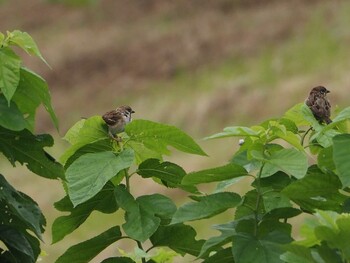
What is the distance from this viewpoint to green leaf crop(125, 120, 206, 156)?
3.16 m

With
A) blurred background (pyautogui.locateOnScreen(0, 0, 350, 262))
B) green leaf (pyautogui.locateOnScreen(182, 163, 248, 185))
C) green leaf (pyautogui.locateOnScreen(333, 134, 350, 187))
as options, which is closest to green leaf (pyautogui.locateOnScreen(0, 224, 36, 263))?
green leaf (pyautogui.locateOnScreen(182, 163, 248, 185))

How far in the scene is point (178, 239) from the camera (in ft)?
10.6

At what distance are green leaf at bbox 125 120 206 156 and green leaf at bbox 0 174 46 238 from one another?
1.03 ft

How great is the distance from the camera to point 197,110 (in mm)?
31734

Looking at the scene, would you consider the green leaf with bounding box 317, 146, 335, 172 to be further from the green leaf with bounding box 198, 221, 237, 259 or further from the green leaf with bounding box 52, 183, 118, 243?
the green leaf with bounding box 52, 183, 118, 243

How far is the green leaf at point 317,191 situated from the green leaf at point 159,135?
0.97ft

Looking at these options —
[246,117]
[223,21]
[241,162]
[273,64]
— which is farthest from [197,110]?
[241,162]

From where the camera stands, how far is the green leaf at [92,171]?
9.84 feet

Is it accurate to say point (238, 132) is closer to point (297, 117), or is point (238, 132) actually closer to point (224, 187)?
point (224, 187)

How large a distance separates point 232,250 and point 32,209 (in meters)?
0.62

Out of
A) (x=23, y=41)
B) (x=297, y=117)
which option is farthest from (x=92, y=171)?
(x=297, y=117)

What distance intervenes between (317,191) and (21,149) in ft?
2.59

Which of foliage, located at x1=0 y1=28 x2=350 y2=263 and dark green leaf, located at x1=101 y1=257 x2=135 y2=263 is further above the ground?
foliage, located at x1=0 y1=28 x2=350 y2=263

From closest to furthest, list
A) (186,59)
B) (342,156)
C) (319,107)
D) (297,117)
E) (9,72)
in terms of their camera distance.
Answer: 1. (342,156)
2. (9,72)
3. (297,117)
4. (319,107)
5. (186,59)
